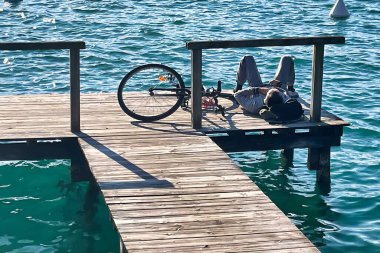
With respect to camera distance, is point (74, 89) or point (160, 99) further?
Answer: point (160, 99)

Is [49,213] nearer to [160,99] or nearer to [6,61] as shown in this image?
[160,99]

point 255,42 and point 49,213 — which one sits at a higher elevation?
point 255,42

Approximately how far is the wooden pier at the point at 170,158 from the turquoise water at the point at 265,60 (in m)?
0.86

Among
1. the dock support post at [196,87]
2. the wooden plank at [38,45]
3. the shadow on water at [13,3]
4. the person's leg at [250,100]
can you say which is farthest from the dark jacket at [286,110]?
the shadow on water at [13,3]

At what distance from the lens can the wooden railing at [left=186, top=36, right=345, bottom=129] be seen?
1289cm

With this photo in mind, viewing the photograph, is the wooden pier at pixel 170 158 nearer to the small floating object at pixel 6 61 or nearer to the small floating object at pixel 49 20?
the small floating object at pixel 6 61

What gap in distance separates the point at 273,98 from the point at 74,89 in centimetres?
313

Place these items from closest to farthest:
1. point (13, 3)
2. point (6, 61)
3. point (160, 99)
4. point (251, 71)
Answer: point (251, 71) → point (160, 99) → point (6, 61) → point (13, 3)

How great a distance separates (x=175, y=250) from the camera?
9.11 metres

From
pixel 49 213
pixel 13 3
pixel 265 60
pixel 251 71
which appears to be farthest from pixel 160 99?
pixel 13 3

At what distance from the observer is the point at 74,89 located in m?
13.1

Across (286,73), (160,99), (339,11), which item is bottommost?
(339,11)

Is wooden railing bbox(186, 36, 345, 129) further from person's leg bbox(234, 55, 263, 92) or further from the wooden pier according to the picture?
person's leg bbox(234, 55, 263, 92)

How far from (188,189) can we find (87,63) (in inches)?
616
